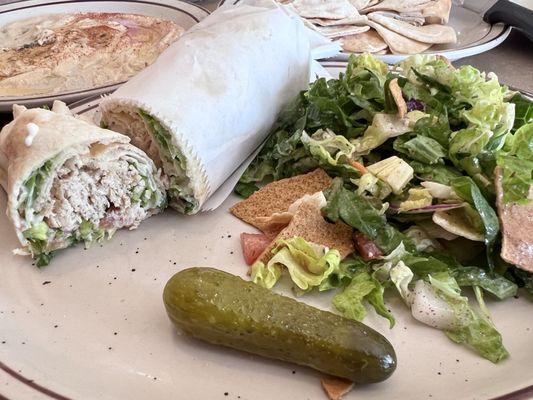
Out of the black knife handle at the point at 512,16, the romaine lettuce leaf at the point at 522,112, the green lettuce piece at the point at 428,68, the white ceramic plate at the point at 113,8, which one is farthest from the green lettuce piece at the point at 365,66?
the white ceramic plate at the point at 113,8

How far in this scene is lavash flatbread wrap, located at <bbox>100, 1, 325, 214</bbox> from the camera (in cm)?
165

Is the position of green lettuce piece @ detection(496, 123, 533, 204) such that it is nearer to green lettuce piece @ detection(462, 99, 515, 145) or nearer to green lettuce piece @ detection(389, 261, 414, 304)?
A: green lettuce piece @ detection(462, 99, 515, 145)

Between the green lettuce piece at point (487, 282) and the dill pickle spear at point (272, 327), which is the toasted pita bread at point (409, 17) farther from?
the dill pickle spear at point (272, 327)

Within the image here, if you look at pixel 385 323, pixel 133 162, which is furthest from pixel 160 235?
pixel 385 323

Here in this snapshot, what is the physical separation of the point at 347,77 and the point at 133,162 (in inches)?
32.7

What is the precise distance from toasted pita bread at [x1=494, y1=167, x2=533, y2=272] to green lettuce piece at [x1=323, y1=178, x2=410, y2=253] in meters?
0.26

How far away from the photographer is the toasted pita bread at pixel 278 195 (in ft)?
5.73

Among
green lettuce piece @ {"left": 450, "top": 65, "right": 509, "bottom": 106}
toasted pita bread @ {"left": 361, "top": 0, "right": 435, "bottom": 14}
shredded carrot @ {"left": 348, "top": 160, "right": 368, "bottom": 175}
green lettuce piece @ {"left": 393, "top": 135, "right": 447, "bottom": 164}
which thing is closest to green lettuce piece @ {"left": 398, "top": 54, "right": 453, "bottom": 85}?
green lettuce piece @ {"left": 450, "top": 65, "right": 509, "bottom": 106}

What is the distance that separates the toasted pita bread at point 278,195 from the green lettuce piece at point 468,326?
0.50m

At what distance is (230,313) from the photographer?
1245 mm

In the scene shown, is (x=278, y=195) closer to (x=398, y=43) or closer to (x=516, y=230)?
(x=516, y=230)

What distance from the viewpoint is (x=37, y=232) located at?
1.52 meters

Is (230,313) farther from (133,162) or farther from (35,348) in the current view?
(133,162)

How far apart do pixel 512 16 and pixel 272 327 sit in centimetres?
236
